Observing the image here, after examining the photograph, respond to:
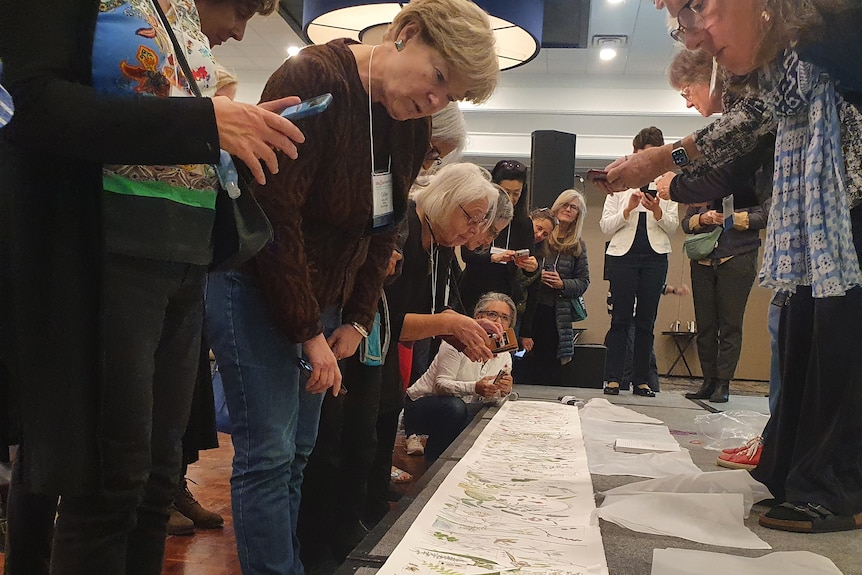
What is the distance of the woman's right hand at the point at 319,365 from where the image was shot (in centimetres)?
104

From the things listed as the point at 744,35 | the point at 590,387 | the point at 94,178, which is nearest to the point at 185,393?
the point at 94,178

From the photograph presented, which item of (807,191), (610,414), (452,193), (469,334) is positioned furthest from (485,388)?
(807,191)

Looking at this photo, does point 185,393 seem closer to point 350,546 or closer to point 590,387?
point 350,546

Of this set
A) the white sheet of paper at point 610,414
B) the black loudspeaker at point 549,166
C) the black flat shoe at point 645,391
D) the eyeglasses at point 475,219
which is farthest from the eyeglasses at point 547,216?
the eyeglasses at point 475,219

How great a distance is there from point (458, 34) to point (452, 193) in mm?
834

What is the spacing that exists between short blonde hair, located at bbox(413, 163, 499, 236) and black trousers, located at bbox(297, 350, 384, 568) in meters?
0.55

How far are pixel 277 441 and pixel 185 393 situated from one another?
169 mm

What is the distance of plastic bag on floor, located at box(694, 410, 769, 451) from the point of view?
2053mm

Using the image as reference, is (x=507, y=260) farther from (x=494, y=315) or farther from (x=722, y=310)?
(x=722, y=310)

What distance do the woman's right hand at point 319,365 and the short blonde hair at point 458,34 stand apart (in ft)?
1.57

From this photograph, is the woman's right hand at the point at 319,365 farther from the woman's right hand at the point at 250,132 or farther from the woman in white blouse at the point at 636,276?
the woman in white blouse at the point at 636,276

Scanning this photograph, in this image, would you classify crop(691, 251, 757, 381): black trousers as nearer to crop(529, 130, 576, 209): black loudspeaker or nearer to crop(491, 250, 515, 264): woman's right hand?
crop(491, 250, 515, 264): woman's right hand

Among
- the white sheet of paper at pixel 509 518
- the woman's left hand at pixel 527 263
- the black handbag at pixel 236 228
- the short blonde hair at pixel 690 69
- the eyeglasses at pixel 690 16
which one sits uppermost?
the short blonde hair at pixel 690 69

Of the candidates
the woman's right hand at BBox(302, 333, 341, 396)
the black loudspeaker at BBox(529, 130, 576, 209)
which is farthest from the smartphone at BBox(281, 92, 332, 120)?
the black loudspeaker at BBox(529, 130, 576, 209)
